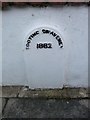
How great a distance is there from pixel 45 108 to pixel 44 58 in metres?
0.83

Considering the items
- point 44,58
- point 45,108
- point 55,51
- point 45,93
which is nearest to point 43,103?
point 45,108

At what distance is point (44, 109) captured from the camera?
14.1 feet

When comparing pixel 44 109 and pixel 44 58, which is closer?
pixel 44 109

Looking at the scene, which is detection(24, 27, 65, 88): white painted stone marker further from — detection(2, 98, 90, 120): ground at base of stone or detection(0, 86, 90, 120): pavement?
detection(2, 98, 90, 120): ground at base of stone

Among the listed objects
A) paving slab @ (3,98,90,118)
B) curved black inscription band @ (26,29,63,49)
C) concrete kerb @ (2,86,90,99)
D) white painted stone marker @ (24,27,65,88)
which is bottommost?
paving slab @ (3,98,90,118)

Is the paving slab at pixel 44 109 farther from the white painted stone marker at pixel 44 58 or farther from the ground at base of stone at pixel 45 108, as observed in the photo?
the white painted stone marker at pixel 44 58

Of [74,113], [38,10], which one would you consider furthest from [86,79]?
[38,10]

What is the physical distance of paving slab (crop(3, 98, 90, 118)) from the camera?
416cm

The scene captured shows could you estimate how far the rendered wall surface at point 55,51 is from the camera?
4582 mm

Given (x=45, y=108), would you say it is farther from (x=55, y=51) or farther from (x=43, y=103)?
(x=55, y=51)

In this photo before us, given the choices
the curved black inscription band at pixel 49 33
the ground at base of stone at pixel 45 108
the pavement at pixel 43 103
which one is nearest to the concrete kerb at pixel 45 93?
the pavement at pixel 43 103

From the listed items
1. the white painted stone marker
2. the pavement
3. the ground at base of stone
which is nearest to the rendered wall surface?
the white painted stone marker

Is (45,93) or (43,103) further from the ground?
(45,93)

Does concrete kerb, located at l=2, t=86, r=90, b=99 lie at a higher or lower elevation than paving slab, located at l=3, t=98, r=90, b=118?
higher
